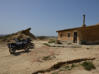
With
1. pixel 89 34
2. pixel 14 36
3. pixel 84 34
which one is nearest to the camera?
pixel 84 34

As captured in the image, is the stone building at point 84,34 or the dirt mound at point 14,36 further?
the dirt mound at point 14,36

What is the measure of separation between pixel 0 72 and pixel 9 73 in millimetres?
514

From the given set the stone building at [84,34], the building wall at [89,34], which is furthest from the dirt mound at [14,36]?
the building wall at [89,34]

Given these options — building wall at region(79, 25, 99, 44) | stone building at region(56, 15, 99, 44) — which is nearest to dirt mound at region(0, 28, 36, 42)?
stone building at region(56, 15, 99, 44)

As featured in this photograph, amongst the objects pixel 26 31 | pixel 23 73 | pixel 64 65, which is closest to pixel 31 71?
pixel 23 73

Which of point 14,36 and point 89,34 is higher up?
point 89,34

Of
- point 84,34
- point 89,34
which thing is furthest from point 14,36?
point 89,34

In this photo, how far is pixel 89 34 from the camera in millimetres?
14133

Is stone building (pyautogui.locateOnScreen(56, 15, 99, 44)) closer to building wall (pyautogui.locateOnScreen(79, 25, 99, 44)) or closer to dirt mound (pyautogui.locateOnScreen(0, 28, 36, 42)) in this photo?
building wall (pyautogui.locateOnScreen(79, 25, 99, 44))

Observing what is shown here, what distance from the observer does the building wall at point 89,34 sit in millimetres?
13493

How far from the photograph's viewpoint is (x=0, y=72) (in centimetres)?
464

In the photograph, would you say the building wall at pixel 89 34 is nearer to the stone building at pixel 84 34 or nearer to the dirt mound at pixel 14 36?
the stone building at pixel 84 34

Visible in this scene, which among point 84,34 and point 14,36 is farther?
point 14,36

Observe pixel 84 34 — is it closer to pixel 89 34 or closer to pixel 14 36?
pixel 89 34
